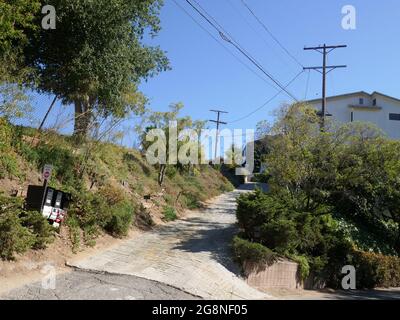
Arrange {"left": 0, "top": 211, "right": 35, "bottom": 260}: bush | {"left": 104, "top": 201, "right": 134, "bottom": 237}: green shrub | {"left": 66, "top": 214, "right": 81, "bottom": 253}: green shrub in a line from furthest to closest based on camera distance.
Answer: {"left": 104, "top": 201, "right": 134, "bottom": 237}: green shrub → {"left": 66, "top": 214, "right": 81, "bottom": 253}: green shrub → {"left": 0, "top": 211, "right": 35, "bottom": 260}: bush

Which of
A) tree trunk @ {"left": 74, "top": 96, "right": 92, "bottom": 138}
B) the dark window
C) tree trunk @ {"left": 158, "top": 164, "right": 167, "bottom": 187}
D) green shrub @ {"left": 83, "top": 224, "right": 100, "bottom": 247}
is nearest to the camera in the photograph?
green shrub @ {"left": 83, "top": 224, "right": 100, "bottom": 247}

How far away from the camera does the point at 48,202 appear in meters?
11.7

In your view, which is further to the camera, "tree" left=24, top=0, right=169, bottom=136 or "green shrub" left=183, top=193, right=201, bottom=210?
"green shrub" left=183, top=193, right=201, bottom=210

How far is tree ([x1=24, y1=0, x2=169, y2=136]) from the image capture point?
15781 millimetres

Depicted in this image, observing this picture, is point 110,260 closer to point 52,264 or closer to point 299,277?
point 52,264

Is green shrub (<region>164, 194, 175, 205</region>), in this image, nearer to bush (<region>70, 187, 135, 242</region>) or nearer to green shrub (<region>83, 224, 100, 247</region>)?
bush (<region>70, 187, 135, 242</region>)

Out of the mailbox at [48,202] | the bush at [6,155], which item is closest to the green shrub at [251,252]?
the mailbox at [48,202]

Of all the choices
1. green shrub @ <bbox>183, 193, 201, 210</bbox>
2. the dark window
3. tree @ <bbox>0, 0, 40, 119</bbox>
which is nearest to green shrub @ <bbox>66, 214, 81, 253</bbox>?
tree @ <bbox>0, 0, 40, 119</bbox>

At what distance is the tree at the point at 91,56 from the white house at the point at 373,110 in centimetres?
3503

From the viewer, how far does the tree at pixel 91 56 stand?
15.8 metres

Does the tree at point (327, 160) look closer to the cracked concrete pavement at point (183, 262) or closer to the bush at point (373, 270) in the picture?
the bush at point (373, 270)

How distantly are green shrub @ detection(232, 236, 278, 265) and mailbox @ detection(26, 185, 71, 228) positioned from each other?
4898 millimetres

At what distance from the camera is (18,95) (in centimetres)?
1314

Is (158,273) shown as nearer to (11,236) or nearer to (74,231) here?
(74,231)
